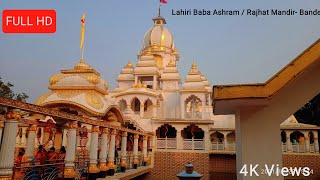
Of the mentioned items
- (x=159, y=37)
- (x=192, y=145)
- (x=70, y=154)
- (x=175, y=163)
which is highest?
(x=159, y=37)

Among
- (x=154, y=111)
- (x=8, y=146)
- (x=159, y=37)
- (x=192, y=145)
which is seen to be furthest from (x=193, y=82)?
(x=8, y=146)

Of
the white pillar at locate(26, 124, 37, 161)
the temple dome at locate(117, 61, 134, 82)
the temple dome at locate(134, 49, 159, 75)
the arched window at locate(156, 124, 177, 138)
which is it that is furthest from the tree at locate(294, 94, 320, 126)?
the white pillar at locate(26, 124, 37, 161)

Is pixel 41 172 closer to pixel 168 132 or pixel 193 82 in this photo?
pixel 168 132

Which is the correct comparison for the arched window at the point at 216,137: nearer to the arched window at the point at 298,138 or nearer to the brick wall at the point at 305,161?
the arched window at the point at 298,138

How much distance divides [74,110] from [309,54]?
1024 centimetres

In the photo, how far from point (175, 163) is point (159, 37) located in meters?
20.9

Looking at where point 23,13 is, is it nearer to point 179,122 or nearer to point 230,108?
point 230,108

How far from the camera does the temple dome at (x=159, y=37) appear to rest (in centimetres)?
3575

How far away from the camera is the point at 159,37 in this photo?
35.9 meters

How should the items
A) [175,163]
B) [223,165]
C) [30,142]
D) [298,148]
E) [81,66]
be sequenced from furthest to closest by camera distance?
[223,165] → [298,148] → [175,163] → [81,66] → [30,142]

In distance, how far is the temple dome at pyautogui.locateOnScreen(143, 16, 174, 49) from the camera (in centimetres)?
3575

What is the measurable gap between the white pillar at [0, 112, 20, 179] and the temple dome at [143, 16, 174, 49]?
30.1 m

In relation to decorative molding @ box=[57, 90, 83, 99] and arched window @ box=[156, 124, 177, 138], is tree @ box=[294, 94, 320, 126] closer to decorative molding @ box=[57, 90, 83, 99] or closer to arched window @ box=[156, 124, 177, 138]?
arched window @ box=[156, 124, 177, 138]

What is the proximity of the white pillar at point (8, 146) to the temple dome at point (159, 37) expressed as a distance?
30141 mm
